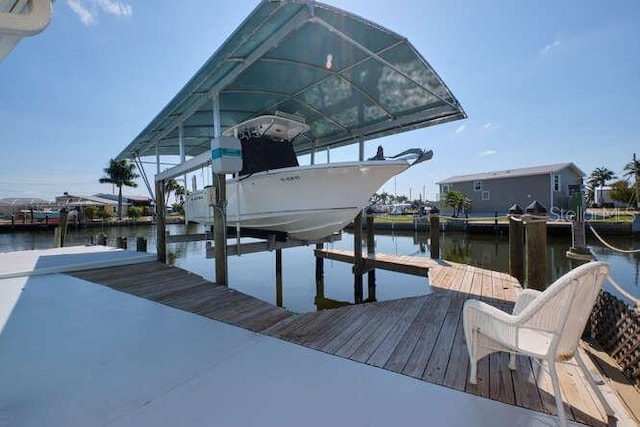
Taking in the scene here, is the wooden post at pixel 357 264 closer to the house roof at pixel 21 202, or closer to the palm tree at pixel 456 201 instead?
the palm tree at pixel 456 201

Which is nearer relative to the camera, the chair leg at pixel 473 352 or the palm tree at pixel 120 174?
the chair leg at pixel 473 352

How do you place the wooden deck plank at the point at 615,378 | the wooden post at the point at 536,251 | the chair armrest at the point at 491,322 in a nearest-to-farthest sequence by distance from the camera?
1. the chair armrest at the point at 491,322
2. the wooden deck plank at the point at 615,378
3. the wooden post at the point at 536,251

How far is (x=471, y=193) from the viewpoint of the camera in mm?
28359

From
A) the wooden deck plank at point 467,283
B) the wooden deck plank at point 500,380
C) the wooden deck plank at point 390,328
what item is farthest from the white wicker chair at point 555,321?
the wooden deck plank at point 467,283

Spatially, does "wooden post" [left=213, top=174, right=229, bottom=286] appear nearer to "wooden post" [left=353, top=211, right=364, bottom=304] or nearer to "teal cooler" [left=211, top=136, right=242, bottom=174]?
"teal cooler" [left=211, top=136, right=242, bottom=174]

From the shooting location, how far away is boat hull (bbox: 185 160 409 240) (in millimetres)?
4918

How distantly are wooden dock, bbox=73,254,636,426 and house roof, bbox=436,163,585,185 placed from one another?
2382 centimetres

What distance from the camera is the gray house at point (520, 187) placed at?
942 inches

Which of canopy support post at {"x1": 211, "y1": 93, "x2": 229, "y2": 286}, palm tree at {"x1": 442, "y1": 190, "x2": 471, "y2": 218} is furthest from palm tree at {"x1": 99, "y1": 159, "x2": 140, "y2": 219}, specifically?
canopy support post at {"x1": 211, "y1": 93, "x2": 229, "y2": 286}

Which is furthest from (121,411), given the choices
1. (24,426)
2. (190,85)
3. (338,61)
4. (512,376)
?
(338,61)

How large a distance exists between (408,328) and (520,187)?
27288 millimetres

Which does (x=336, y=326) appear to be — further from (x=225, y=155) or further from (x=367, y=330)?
(x=225, y=155)

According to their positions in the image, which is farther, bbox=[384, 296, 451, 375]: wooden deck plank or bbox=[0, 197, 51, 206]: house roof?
bbox=[0, 197, 51, 206]: house roof

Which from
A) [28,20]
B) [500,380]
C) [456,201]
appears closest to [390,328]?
[500,380]
